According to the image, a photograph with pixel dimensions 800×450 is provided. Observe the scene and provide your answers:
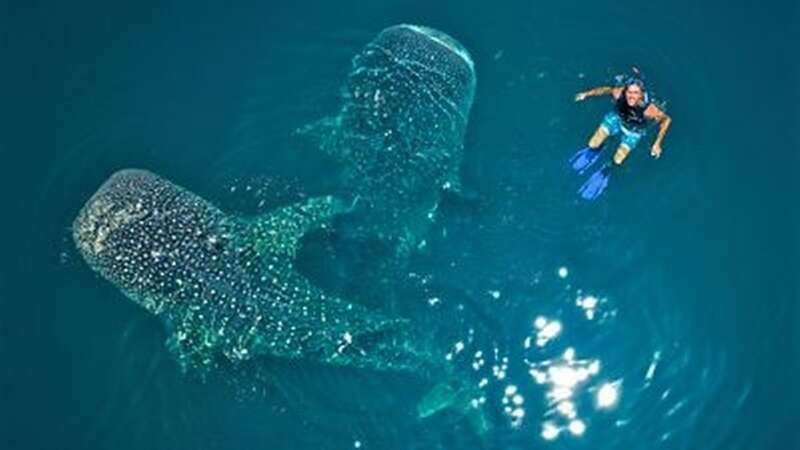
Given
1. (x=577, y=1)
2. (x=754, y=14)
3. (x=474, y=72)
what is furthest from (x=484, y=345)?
(x=754, y=14)

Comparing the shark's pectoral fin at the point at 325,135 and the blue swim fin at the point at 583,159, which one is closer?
the shark's pectoral fin at the point at 325,135

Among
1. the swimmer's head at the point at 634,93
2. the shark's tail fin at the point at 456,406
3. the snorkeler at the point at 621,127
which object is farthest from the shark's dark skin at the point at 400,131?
the swimmer's head at the point at 634,93

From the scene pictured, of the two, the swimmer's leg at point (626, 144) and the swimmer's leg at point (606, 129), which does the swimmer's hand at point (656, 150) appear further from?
the swimmer's leg at point (606, 129)

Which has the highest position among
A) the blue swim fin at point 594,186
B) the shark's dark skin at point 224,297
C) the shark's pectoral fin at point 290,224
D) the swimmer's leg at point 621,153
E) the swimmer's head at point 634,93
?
the swimmer's head at point 634,93

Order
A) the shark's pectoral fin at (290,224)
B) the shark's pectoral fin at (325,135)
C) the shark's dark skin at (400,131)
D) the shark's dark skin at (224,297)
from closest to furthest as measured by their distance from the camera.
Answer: the shark's dark skin at (224,297) < the shark's pectoral fin at (290,224) < the shark's dark skin at (400,131) < the shark's pectoral fin at (325,135)

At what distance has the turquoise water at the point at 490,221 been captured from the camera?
14.0 m

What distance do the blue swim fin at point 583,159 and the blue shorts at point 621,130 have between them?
37 centimetres

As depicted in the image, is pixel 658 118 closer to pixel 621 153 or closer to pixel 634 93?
pixel 634 93

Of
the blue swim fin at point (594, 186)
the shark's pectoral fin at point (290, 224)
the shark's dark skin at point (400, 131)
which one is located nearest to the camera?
the shark's pectoral fin at point (290, 224)

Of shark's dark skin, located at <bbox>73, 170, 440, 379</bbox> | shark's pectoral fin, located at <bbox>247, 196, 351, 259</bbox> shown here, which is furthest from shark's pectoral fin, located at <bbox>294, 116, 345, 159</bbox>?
shark's dark skin, located at <bbox>73, 170, 440, 379</bbox>

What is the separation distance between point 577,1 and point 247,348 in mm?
7420

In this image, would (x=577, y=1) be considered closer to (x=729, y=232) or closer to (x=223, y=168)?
(x=729, y=232)

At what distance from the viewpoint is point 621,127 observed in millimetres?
15383

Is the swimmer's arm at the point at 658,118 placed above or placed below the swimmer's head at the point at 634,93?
below
